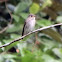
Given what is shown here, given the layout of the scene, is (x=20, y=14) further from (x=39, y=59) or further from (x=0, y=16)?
(x=39, y=59)

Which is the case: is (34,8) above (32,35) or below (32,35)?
above

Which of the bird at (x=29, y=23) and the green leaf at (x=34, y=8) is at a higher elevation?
the green leaf at (x=34, y=8)

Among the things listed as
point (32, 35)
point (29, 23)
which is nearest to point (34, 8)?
point (29, 23)

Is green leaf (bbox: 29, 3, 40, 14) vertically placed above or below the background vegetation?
above

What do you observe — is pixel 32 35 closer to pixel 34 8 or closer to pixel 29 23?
pixel 29 23

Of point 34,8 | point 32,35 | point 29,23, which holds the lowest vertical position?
point 32,35

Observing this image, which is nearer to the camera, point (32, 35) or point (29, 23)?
point (32, 35)

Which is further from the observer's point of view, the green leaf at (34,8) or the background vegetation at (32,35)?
the green leaf at (34,8)

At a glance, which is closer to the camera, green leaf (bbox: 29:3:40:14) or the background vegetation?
the background vegetation

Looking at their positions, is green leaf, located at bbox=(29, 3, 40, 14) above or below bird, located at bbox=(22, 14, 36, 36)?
above
